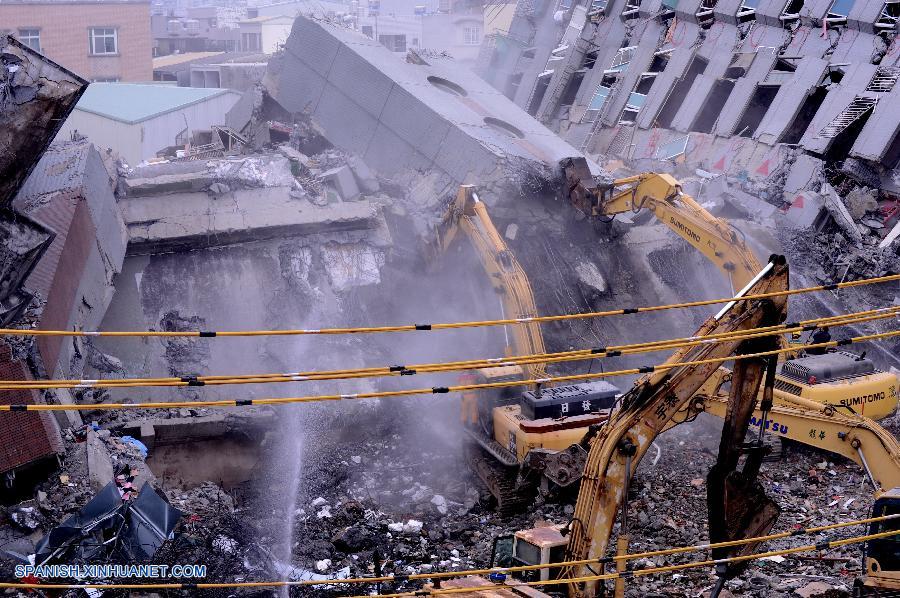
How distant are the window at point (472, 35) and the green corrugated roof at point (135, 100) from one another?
70.0 feet

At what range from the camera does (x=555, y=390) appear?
1530 cm

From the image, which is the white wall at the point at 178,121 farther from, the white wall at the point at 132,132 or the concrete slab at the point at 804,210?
the concrete slab at the point at 804,210

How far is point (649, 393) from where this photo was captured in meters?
9.47

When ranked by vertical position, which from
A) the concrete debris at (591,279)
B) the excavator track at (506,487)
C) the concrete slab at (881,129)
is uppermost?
the concrete slab at (881,129)

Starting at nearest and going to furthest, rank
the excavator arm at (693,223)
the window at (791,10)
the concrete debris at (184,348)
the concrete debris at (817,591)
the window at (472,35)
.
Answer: the concrete debris at (817,591) < the excavator arm at (693,223) < the concrete debris at (184,348) < the window at (791,10) < the window at (472,35)

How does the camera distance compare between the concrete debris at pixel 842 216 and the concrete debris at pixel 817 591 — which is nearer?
the concrete debris at pixel 817 591

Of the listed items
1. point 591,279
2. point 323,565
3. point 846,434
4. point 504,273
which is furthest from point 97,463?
point 591,279

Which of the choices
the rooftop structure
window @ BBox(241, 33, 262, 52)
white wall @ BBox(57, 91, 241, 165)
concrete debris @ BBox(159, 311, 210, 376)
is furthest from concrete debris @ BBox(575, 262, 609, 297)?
window @ BBox(241, 33, 262, 52)

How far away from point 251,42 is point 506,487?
176 feet

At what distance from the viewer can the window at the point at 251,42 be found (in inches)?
2431

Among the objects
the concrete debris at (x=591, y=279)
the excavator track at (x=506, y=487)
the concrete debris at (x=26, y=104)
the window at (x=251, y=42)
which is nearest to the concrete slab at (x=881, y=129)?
the concrete debris at (x=591, y=279)

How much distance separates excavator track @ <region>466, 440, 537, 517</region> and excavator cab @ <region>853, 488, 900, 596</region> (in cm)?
535

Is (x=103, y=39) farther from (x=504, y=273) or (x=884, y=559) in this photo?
(x=884, y=559)

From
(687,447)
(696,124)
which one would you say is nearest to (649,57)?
(696,124)
